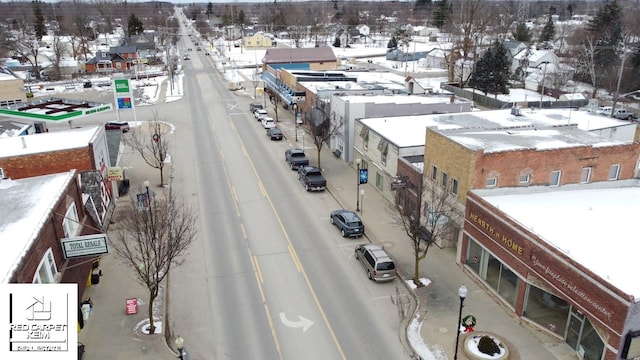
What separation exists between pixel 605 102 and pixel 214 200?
6219cm

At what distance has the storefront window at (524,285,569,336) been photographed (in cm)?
2047

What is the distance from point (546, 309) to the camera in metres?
21.1

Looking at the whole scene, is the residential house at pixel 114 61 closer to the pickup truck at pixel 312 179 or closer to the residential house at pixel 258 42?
the residential house at pixel 258 42

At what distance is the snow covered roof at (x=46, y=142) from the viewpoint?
92.8ft

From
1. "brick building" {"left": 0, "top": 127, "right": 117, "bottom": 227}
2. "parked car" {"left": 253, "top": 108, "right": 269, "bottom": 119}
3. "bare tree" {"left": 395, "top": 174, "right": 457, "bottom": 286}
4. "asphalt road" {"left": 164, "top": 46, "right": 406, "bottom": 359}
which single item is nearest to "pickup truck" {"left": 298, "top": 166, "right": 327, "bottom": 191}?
"asphalt road" {"left": 164, "top": 46, "right": 406, "bottom": 359}

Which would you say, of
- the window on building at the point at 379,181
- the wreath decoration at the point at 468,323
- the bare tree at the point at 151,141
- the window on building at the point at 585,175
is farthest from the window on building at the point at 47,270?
the window on building at the point at 585,175

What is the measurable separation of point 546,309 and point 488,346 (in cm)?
386

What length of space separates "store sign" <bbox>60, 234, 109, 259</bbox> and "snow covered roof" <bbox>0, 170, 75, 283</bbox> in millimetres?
1470

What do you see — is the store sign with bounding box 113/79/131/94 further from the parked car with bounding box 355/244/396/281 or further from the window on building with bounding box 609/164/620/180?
the window on building with bounding box 609/164/620/180

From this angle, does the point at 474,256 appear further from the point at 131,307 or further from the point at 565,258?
the point at 131,307

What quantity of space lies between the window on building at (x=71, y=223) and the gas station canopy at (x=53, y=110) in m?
19.4

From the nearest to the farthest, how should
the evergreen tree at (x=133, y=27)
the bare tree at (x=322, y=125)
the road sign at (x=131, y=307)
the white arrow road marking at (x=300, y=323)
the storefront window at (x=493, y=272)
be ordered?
the white arrow road marking at (x=300, y=323) < the road sign at (x=131, y=307) < the storefront window at (x=493, y=272) < the bare tree at (x=322, y=125) < the evergreen tree at (x=133, y=27)

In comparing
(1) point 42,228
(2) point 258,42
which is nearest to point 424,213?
(1) point 42,228

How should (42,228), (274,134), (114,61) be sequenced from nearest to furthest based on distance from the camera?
(42,228)
(274,134)
(114,61)
